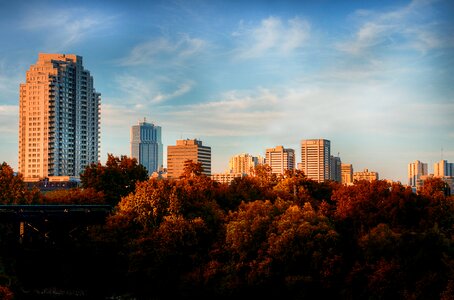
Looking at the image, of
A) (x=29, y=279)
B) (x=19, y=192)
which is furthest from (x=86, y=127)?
(x=29, y=279)

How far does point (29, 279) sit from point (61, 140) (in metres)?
107

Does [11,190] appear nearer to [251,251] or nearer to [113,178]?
[113,178]

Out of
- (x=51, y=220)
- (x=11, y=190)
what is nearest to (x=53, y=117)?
(x=11, y=190)

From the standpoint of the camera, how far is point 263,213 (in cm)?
4616

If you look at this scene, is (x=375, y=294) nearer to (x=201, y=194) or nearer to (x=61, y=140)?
(x=201, y=194)

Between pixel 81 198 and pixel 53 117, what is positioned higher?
pixel 53 117

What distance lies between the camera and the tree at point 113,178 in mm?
64562

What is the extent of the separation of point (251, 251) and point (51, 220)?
51.2 feet

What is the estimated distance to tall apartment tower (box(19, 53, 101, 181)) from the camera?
147000 millimetres

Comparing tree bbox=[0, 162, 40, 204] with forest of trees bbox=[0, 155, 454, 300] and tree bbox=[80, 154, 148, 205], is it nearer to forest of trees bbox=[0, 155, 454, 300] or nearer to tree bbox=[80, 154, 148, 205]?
tree bbox=[80, 154, 148, 205]

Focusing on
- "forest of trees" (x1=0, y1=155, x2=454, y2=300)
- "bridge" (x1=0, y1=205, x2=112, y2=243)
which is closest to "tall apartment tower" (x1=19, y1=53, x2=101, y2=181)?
"bridge" (x1=0, y1=205, x2=112, y2=243)

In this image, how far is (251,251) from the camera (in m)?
43.6

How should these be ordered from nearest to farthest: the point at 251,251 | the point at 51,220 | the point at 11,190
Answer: the point at 251,251, the point at 51,220, the point at 11,190

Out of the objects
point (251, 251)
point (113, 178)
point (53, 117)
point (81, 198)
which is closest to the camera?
point (251, 251)
